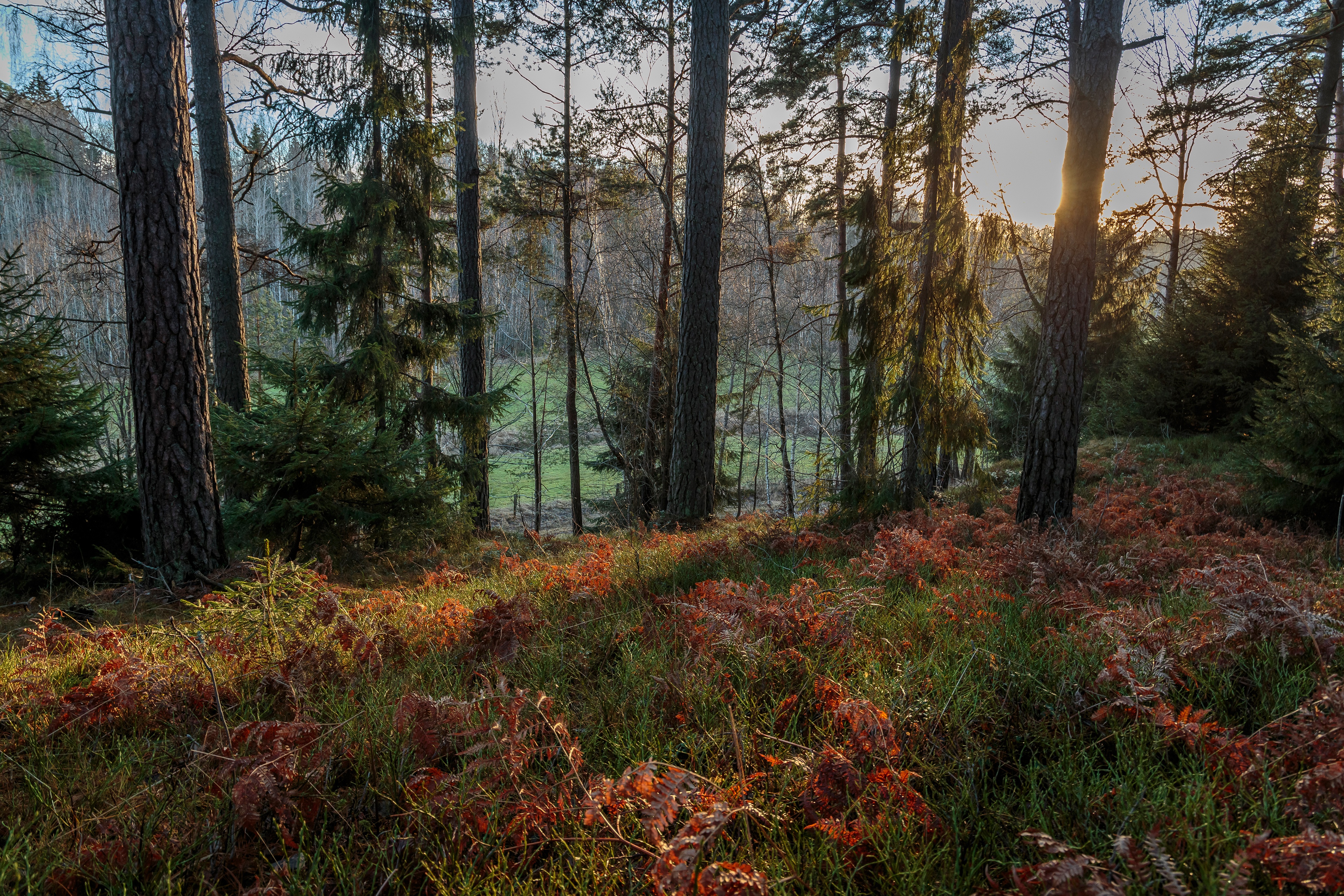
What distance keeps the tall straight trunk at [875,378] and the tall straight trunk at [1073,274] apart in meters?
1.67

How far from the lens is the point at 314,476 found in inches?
255

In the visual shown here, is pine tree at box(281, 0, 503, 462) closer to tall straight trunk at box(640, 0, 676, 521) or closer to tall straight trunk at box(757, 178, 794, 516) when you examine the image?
tall straight trunk at box(640, 0, 676, 521)

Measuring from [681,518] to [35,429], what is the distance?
7419 mm

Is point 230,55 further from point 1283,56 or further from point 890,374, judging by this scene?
point 1283,56

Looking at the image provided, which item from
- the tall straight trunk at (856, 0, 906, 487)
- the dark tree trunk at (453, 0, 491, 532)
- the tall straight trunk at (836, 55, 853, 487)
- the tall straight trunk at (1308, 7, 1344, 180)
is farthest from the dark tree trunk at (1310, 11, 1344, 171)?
the dark tree trunk at (453, 0, 491, 532)

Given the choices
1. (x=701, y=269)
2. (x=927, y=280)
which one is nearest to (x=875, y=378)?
(x=927, y=280)

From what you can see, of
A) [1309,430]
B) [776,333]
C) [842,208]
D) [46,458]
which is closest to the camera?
[1309,430]

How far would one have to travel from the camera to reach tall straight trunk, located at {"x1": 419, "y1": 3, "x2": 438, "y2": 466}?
9.34 meters

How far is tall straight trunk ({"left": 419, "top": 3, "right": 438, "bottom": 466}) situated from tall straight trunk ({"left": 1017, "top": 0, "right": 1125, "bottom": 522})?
26.0ft

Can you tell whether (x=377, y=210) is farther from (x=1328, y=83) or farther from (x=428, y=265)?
(x=1328, y=83)

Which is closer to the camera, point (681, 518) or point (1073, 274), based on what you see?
point (1073, 274)

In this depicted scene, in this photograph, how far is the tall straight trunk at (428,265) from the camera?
30.7ft

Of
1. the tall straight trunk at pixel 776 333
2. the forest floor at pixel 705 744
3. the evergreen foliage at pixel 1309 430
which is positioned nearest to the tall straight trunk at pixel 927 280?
the evergreen foliage at pixel 1309 430

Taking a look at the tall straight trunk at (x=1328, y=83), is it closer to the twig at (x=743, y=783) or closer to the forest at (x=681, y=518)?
the forest at (x=681, y=518)
